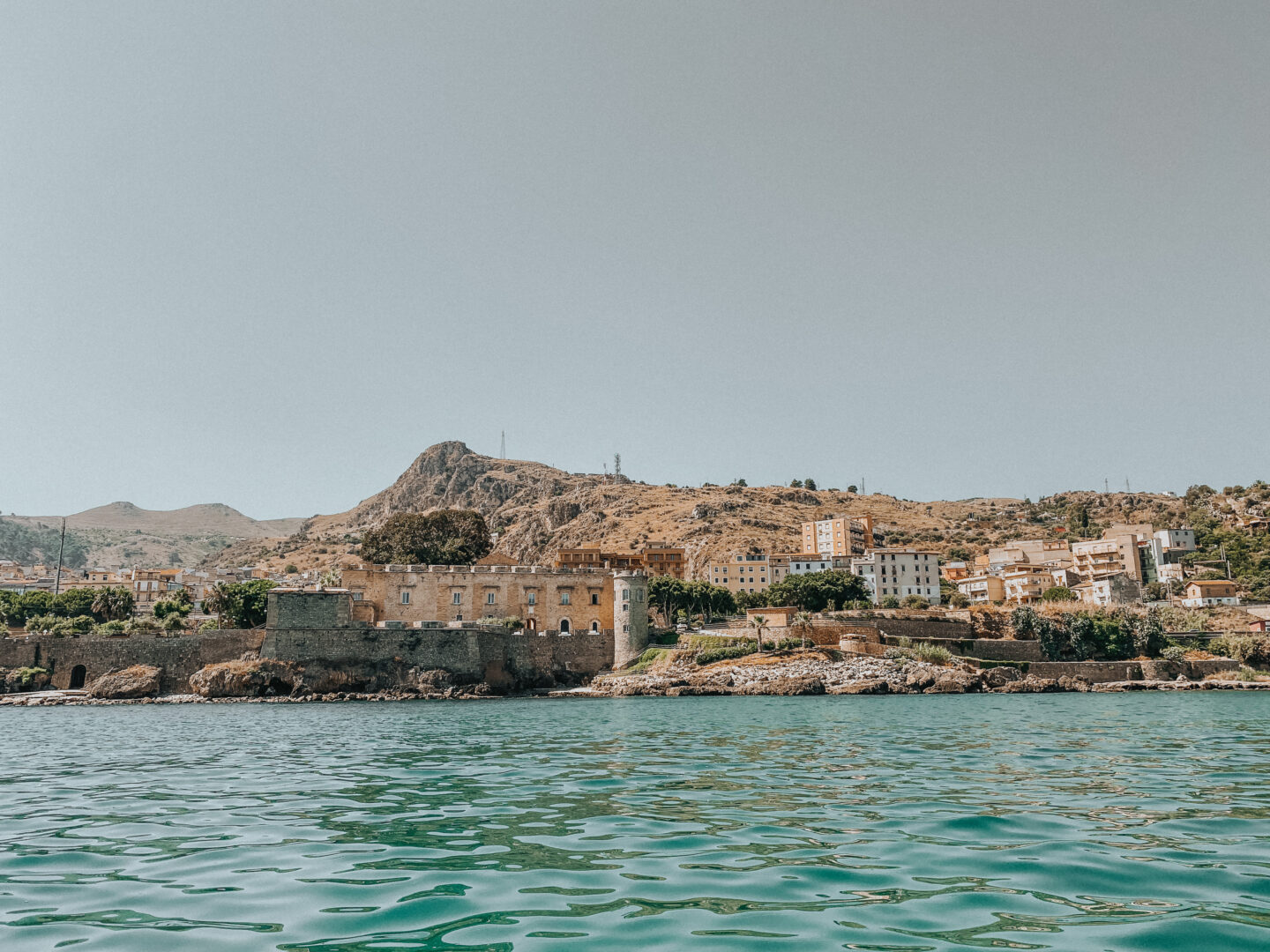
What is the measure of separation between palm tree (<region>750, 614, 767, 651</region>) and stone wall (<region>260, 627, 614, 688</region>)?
48.0 feet

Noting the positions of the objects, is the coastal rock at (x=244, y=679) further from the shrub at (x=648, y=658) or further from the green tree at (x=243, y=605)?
the shrub at (x=648, y=658)

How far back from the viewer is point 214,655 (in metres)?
57.2

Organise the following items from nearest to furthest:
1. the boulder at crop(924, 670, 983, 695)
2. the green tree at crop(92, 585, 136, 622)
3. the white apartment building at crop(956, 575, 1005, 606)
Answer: the boulder at crop(924, 670, 983, 695) → the green tree at crop(92, 585, 136, 622) → the white apartment building at crop(956, 575, 1005, 606)

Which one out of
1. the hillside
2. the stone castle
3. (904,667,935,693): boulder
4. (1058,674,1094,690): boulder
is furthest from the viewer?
the hillside

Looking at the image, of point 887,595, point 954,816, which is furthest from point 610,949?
point 887,595

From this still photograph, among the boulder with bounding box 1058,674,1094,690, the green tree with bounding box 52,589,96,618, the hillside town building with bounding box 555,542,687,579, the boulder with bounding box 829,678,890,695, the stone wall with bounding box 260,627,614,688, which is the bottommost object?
the boulder with bounding box 1058,674,1094,690

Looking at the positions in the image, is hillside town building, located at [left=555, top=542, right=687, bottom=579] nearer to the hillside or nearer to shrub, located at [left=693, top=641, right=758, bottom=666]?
the hillside

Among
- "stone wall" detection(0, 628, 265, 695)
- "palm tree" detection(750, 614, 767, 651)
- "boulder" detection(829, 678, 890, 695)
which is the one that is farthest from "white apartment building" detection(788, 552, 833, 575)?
"stone wall" detection(0, 628, 265, 695)

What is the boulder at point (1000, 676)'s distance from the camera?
58.2 m

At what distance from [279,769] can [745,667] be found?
4416 cm

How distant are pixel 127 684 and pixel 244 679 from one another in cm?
741

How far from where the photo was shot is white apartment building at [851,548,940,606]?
99.7 m

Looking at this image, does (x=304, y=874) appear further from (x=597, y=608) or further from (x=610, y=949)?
(x=597, y=608)

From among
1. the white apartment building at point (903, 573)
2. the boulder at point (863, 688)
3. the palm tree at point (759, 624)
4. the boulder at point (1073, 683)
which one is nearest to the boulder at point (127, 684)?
the palm tree at point (759, 624)
